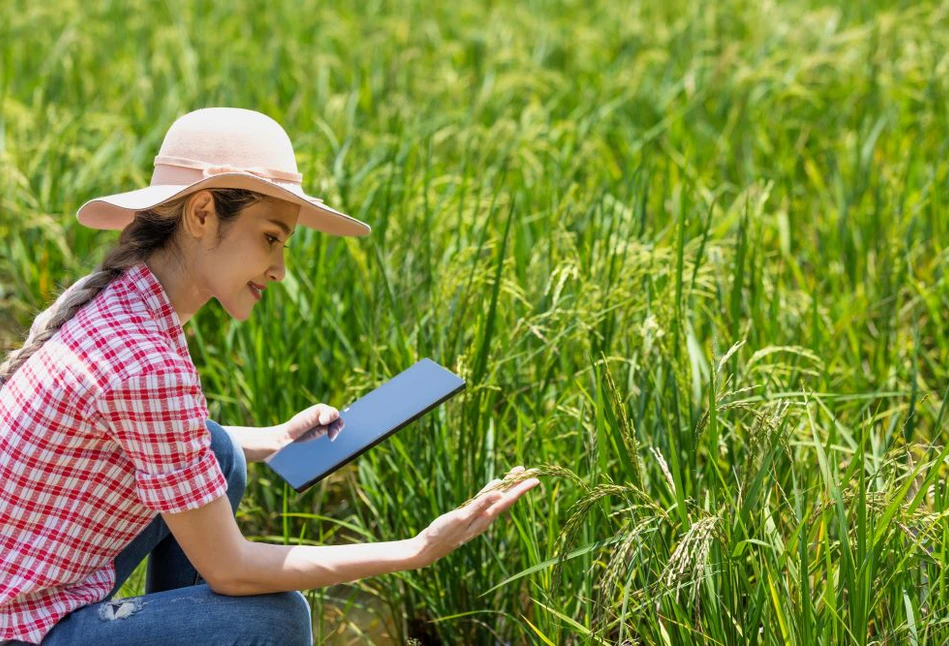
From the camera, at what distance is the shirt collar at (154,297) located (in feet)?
5.73

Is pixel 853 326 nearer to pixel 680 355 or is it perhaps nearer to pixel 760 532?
pixel 680 355

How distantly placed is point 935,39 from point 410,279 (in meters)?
2.69

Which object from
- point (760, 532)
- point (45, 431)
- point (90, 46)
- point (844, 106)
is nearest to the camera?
point (45, 431)

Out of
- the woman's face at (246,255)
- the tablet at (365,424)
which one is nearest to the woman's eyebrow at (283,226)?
the woman's face at (246,255)

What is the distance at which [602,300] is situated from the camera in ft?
7.84

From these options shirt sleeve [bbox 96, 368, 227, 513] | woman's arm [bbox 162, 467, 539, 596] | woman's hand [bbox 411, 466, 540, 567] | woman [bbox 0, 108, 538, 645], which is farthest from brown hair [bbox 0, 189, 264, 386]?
woman's hand [bbox 411, 466, 540, 567]

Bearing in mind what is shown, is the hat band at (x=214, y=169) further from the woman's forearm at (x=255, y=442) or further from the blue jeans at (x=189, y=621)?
the blue jeans at (x=189, y=621)

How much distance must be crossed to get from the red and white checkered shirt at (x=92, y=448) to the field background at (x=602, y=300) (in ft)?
1.24

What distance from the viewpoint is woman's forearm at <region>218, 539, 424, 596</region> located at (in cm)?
171

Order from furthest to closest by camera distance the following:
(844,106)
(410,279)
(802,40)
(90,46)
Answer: (90,46), (802,40), (844,106), (410,279)

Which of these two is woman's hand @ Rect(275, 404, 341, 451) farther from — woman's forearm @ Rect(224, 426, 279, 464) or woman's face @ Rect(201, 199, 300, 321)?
woman's face @ Rect(201, 199, 300, 321)

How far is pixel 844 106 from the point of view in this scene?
166 inches

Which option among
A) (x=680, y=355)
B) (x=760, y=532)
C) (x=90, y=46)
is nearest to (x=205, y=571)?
(x=760, y=532)

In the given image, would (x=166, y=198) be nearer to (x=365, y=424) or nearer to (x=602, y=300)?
(x=365, y=424)
